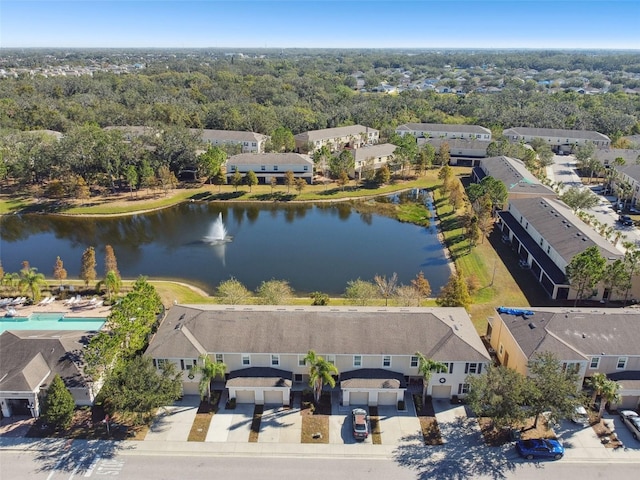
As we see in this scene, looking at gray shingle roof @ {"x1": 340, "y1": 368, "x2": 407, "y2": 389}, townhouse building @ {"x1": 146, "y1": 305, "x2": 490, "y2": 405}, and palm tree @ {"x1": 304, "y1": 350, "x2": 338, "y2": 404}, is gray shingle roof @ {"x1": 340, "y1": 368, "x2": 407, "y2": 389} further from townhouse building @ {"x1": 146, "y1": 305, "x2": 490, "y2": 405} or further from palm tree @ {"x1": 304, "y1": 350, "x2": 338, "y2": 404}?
palm tree @ {"x1": 304, "y1": 350, "x2": 338, "y2": 404}

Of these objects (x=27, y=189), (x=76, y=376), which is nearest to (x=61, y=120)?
(x=27, y=189)

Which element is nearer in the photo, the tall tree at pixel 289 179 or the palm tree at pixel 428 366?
the palm tree at pixel 428 366

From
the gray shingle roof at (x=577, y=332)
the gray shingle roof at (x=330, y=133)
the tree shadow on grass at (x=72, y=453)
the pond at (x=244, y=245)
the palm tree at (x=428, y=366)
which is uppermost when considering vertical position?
the gray shingle roof at (x=330, y=133)

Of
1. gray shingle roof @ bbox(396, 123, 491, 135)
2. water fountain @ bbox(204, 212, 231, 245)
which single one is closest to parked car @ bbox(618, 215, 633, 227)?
gray shingle roof @ bbox(396, 123, 491, 135)

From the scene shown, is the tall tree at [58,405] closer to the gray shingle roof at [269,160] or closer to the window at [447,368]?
the window at [447,368]

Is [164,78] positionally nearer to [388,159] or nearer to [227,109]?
[227,109]

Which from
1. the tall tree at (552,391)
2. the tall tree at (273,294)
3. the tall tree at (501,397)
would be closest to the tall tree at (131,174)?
the tall tree at (273,294)

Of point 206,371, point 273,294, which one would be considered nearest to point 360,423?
point 206,371

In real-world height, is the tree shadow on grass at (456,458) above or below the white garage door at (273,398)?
below
